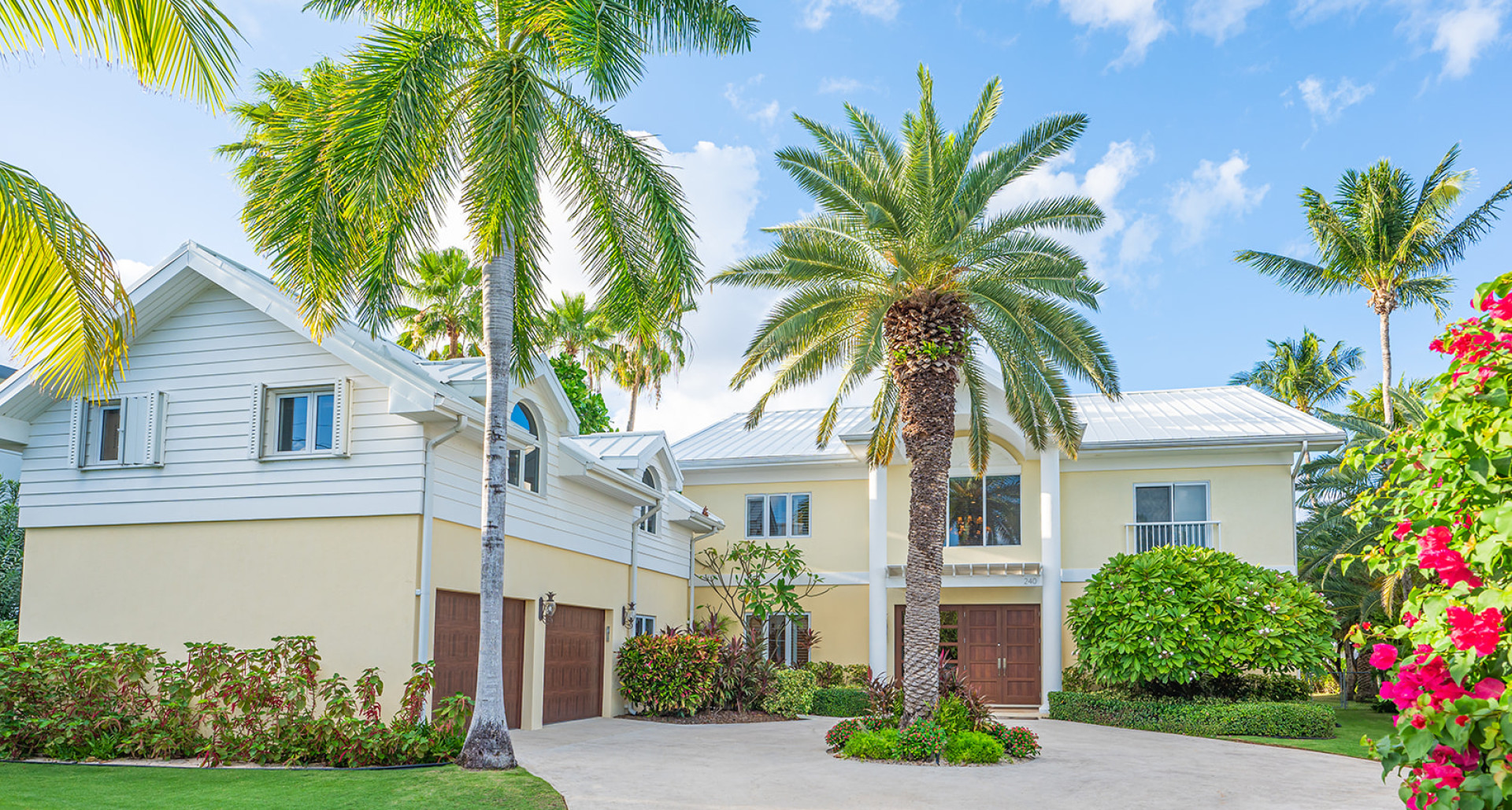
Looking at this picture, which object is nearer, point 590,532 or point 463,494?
point 463,494

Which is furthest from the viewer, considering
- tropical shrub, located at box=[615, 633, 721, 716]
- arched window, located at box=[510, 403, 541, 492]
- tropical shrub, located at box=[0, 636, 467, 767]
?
tropical shrub, located at box=[615, 633, 721, 716]

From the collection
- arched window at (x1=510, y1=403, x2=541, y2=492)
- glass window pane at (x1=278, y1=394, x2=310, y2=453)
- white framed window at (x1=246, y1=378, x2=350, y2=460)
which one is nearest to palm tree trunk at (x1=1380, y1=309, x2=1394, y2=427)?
arched window at (x1=510, y1=403, x2=541, y2=492)

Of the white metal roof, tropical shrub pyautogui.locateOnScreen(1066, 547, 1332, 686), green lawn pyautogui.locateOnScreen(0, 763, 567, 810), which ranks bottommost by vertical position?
green lawn pyautogui.locateOnScreen(0, 763, 567, 810)

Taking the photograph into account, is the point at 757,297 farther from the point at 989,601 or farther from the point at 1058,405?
the point at 989,601

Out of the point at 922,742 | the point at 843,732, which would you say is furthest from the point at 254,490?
the point at 922,742

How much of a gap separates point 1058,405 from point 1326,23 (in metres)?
7.24

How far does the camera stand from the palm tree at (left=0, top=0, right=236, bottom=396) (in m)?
6.65

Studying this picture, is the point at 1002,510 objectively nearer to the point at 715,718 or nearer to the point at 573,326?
the point at 715,718

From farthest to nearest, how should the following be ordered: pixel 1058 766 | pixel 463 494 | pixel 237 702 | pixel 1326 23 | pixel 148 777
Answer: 1. pixel 1326 23
2. pixel 463 494
3. pixel 1058 766
4. pixel 237 702
5. pixel 148 777

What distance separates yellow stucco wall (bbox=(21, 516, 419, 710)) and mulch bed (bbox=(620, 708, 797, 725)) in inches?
272

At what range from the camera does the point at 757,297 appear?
18078 millimetres

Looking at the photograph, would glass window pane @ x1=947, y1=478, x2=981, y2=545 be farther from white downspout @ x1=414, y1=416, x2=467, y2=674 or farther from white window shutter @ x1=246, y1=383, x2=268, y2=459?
white window shutter @ x1=246, y1=383, x2=268, y2=459

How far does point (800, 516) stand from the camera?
26453mm

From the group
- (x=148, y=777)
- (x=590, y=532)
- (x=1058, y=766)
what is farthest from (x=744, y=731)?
(x=148, y=777)
